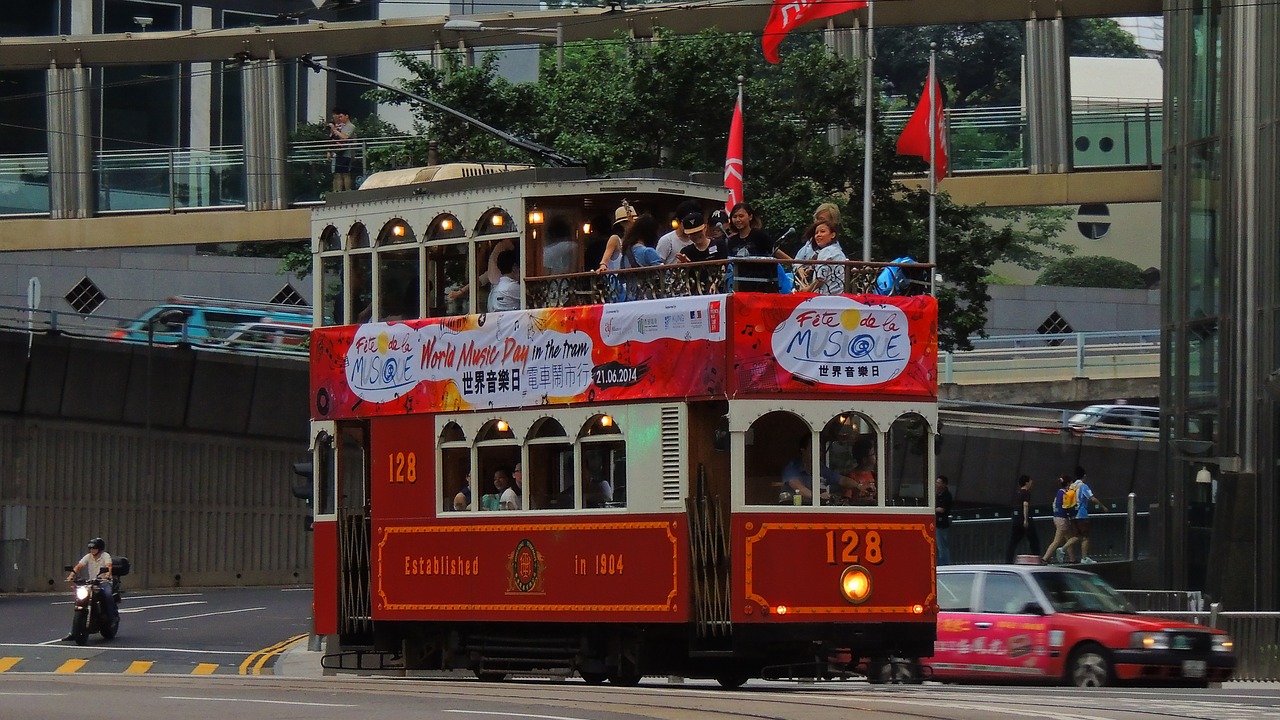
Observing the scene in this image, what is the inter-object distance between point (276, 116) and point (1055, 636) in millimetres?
23909

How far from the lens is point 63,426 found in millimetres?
38000

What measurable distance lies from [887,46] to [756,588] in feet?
191

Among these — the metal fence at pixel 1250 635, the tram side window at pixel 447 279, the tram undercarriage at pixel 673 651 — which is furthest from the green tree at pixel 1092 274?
the tram side window at pixel 447 279

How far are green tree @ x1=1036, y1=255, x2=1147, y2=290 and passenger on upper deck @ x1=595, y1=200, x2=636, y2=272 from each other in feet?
182

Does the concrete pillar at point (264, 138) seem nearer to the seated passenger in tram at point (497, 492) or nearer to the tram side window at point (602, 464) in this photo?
the seated passenger in tram at point (497, 492)

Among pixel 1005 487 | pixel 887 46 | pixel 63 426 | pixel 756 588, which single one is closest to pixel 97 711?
pixel 756 588

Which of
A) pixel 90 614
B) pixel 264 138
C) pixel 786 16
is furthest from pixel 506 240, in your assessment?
pixel 264 138

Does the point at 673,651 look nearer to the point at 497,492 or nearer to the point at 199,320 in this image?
the point at 497,492

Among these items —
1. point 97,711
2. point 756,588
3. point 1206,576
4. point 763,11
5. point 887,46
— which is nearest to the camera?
point 97,711

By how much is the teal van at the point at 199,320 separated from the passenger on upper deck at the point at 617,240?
20.7 metres

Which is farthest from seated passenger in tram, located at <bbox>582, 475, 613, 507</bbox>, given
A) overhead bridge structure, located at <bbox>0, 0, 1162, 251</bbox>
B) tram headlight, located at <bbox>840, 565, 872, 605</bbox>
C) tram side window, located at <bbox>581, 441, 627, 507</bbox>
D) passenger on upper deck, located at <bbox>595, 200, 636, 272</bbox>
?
overhead bridge structure, located at <bbox>0, 0, 1162, 251</bbox>

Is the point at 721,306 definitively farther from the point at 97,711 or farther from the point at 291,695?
the point at 97,711

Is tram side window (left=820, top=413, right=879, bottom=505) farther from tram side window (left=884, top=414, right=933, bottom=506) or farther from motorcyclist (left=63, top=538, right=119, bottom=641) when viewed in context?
motorcyclist (left=63, top=538, right=119, bottom=641)

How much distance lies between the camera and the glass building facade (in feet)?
94.2
